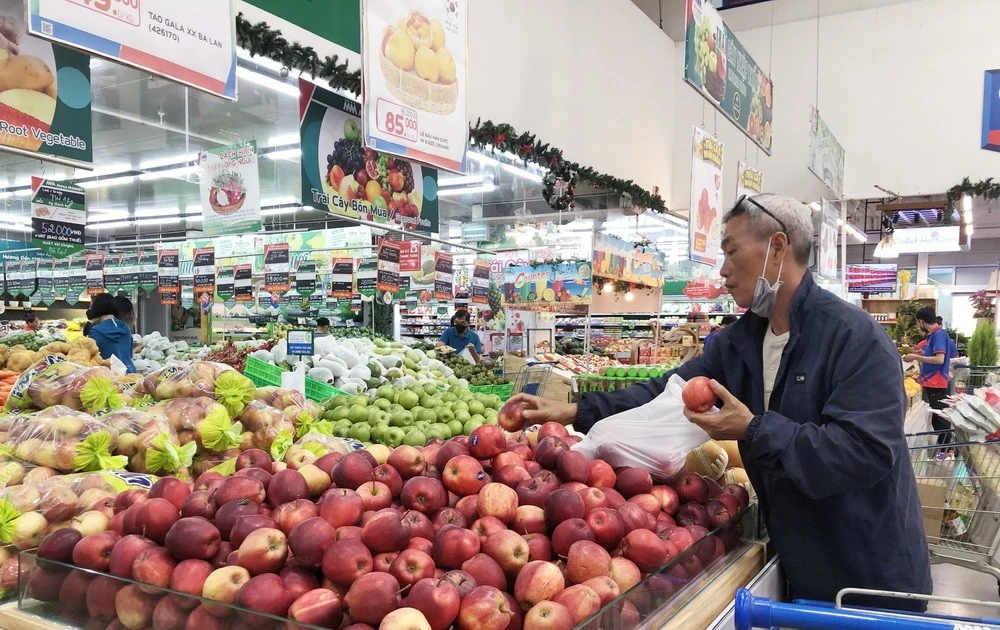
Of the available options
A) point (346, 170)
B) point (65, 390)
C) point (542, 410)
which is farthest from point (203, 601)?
point (346, 170)

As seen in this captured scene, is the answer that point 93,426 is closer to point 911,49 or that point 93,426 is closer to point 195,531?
point 195,531

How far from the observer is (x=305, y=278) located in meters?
12.8

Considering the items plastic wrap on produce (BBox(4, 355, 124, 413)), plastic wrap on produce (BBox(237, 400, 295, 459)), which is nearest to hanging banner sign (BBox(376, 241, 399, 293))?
plastic wrap on produce (BBox(4, 355, 124, 413))

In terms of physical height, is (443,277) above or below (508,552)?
above

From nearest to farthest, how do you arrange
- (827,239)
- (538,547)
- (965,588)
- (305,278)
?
(538,547)
(965,588)
(827,239)
(305,278)

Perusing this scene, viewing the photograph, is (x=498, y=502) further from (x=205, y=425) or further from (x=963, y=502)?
(x=963, y=502)

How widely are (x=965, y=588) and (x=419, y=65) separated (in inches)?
162

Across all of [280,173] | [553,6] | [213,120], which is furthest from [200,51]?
[280,173]

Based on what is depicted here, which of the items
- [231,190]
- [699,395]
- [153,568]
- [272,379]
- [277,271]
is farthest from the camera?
[277,271]

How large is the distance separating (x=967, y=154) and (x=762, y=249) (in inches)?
455

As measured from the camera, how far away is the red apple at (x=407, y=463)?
6.40ft

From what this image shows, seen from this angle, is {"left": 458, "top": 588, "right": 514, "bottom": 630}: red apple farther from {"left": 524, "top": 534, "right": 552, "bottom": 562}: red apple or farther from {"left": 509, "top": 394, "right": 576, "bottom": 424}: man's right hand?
{"left": 509, "top": 394, "right": 576, "bottom": 424}: man's right hand

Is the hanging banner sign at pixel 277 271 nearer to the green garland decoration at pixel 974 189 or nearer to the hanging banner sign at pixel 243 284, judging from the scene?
the hanging banner sign at pixel 243 284

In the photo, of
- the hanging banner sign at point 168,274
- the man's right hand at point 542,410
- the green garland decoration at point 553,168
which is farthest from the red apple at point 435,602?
the hanging banner sign at point 168,274
